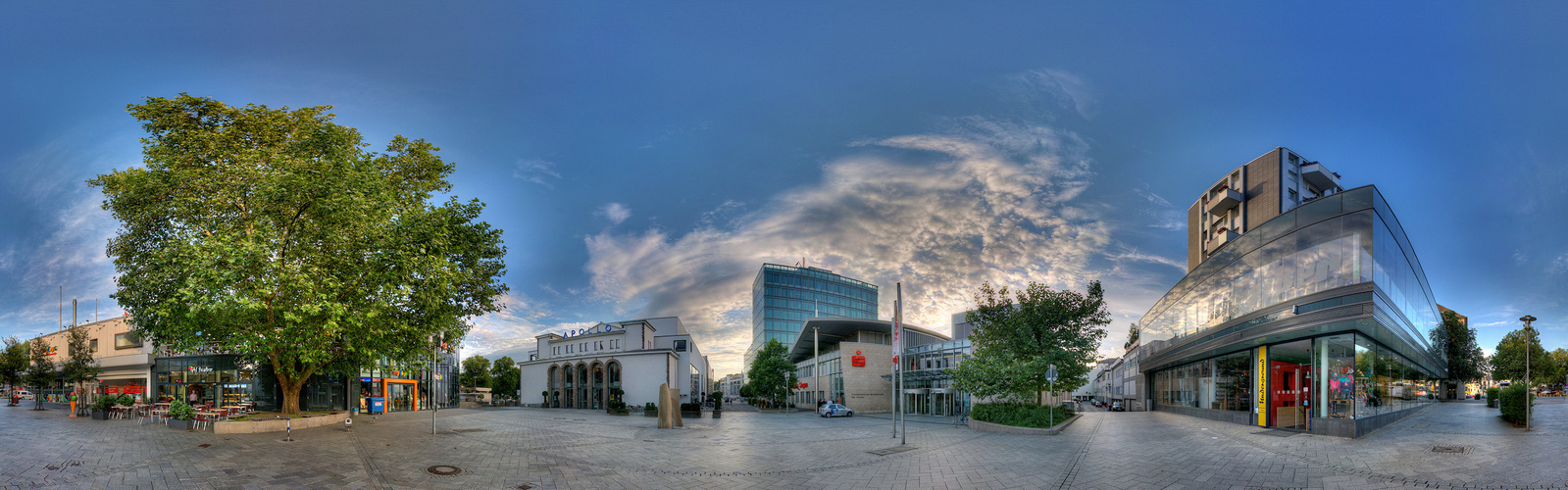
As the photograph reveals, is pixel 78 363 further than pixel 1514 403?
Yes

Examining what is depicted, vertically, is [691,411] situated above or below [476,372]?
above

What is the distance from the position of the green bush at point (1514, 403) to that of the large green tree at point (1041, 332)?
1365 centimetres

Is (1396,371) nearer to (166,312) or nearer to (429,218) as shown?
(429,218)

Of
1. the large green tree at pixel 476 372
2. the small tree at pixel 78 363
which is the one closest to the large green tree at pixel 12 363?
the small tree at pixel 78 363

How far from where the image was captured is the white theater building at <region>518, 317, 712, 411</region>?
194 ft

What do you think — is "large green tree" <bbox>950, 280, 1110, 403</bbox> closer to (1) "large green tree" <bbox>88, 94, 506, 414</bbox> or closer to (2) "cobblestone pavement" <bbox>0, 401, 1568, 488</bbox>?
(2) "cobblestone pavement" <bbox>0, 401, 1568, 488</bbox>

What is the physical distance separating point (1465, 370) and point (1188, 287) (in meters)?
50.7

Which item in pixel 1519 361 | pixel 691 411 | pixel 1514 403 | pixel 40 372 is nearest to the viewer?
pixel 1514 403

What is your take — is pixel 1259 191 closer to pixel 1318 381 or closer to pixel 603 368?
pixel 1318 381

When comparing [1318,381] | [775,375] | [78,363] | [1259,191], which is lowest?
[775,375]

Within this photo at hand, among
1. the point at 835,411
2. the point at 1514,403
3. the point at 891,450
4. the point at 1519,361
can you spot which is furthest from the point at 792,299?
the point at 891,450

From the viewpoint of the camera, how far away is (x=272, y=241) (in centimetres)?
2273

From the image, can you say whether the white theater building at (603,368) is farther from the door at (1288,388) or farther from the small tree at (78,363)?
the door at (1288,388)

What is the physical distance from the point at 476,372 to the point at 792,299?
53168 mm
